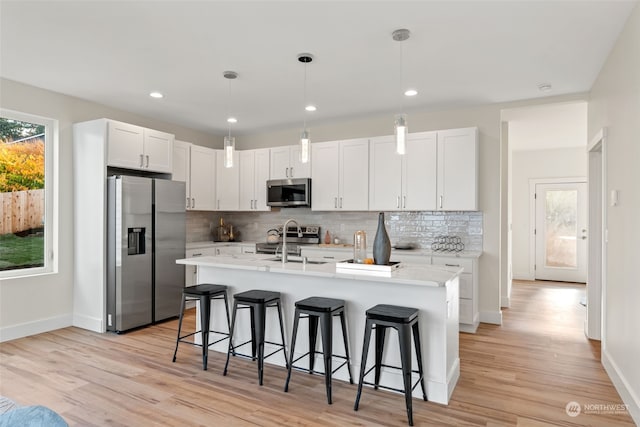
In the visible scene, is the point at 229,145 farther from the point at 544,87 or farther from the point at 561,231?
the point at 561,231

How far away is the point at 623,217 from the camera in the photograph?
9.40ft

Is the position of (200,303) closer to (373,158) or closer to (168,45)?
(168,45)

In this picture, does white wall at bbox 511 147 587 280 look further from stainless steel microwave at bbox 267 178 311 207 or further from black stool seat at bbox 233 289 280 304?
black stool seat at bbox 233 289 280 304

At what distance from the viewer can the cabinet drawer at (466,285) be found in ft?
14.5

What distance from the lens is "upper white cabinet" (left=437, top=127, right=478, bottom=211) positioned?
182 inches

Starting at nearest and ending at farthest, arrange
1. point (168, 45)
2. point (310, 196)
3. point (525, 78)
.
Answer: point (168, 45) < point (525, 78) < point (310, 196)

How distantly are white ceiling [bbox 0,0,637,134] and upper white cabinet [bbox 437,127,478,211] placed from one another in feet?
1.38

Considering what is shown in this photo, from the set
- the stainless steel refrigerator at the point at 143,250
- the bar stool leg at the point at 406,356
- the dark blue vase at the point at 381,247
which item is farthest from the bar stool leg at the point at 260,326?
the stainless steel refrigerator at the point at 143,250

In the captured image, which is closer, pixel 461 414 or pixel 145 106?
pixel 461 414

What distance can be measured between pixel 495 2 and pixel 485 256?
10.2ft

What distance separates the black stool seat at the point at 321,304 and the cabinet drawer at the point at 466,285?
200cm

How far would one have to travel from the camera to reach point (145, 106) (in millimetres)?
4910

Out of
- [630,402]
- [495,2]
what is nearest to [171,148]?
[495,2]

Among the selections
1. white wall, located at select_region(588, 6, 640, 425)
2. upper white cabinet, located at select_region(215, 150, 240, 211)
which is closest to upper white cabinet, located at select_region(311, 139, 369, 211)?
upper white cabinet, located at select_region(215, 150, 240, 211)
